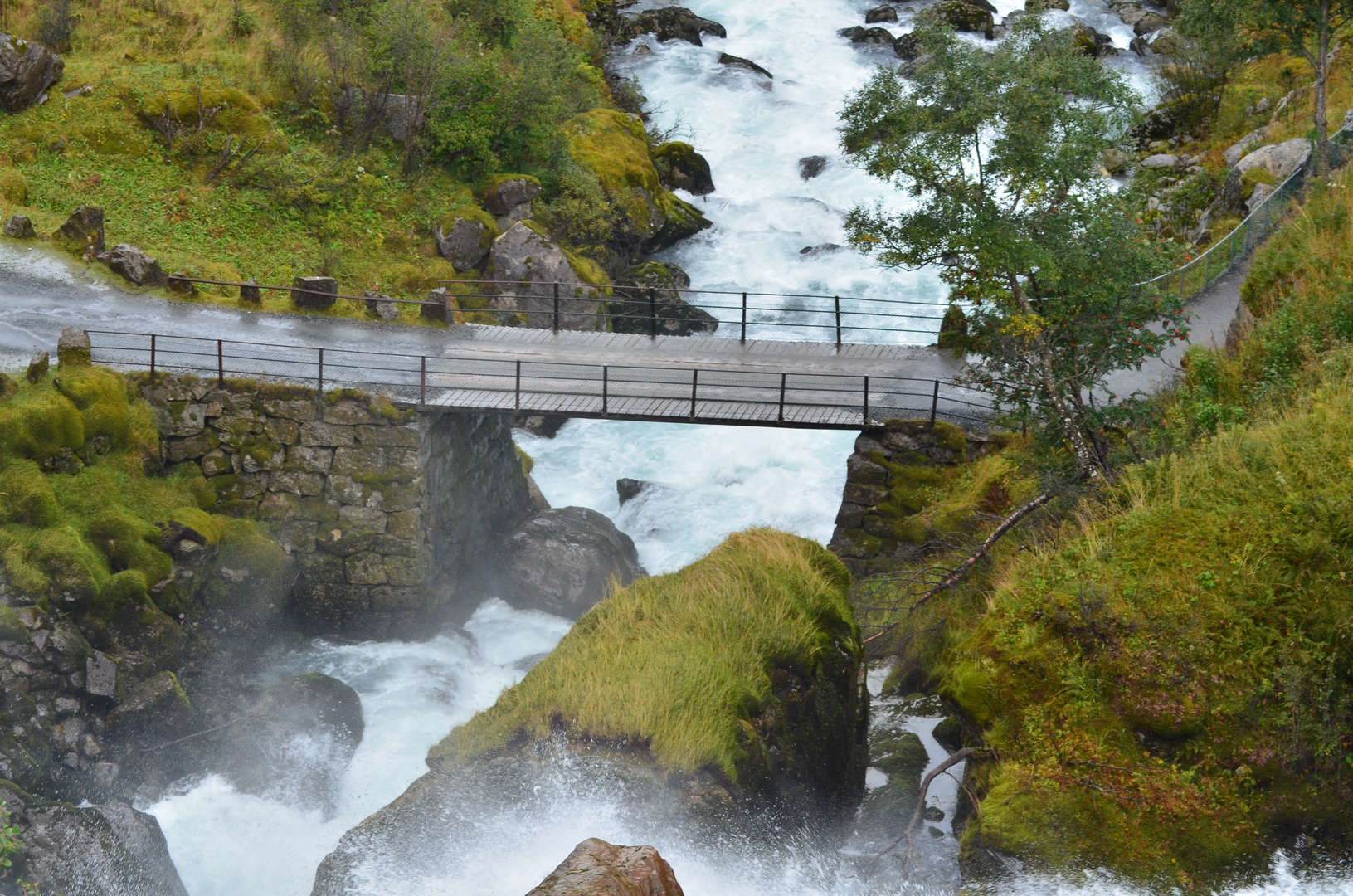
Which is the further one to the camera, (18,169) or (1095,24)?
(1095,24)

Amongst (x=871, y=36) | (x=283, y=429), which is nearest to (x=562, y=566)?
(x=283, y=429)

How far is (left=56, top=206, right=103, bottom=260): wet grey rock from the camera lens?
18.5m

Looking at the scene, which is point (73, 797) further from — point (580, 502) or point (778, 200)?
point (778, 200)

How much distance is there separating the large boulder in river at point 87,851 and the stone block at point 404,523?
17.4ft

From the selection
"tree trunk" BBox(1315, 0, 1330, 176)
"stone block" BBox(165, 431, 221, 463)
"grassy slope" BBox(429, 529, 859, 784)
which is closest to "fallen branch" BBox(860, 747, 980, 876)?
"grassy slope" BBox(429, 529, 859, 784)

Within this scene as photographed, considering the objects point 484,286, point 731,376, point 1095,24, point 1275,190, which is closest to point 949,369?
point 731,376

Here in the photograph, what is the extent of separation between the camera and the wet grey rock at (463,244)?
21500mm

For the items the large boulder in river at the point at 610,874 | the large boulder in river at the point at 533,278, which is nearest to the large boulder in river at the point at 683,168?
the large boulder in river at the point at 533,278

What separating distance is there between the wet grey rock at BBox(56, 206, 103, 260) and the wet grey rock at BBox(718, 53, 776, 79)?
20.8 m

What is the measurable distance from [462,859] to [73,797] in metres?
5.60

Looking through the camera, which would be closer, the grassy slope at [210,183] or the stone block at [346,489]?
the stone block at [346,489]

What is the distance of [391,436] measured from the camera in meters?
16.0

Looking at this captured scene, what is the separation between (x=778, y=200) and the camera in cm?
2862

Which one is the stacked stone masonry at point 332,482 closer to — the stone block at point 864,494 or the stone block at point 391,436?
the stone block at point 391,436
